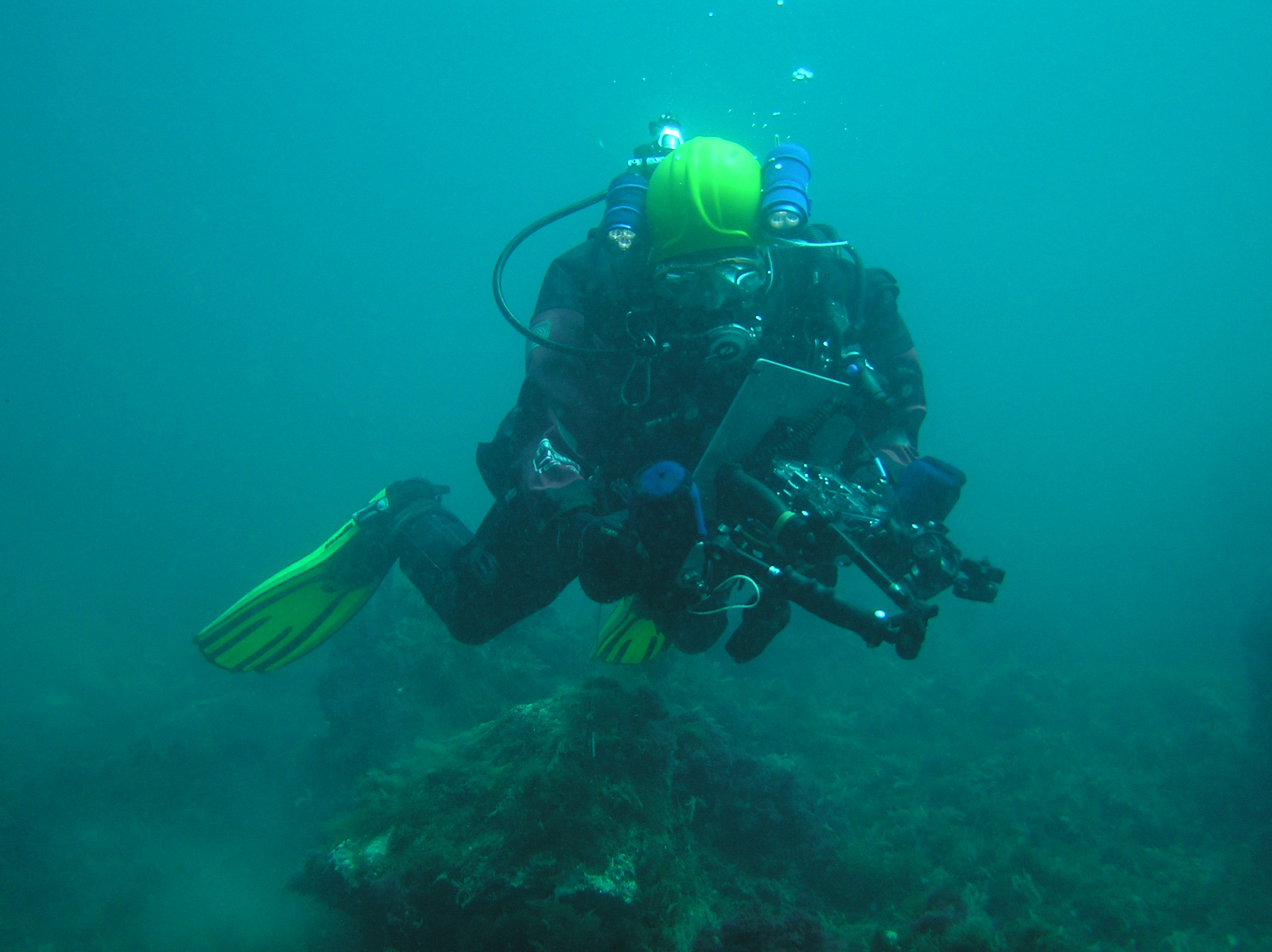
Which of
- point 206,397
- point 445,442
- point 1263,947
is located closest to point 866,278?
point 1263,947

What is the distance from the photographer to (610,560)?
217 centimetres

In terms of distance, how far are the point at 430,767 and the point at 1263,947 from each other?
25.3 feet

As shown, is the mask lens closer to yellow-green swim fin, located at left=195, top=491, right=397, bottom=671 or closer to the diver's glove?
the diver's glove

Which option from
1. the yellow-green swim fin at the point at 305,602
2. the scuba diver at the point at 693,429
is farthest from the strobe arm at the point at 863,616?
the yellow-green swim fin at the point at 305,602

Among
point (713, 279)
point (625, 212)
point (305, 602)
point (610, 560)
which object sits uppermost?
point (625, 212)

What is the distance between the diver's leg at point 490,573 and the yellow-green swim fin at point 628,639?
659mm

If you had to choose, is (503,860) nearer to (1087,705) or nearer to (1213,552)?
(1087,705)

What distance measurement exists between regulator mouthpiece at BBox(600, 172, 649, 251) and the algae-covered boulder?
8.87 feet

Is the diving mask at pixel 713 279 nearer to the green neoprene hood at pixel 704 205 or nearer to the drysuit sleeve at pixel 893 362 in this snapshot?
the green neoprene hood at pixel 704 205

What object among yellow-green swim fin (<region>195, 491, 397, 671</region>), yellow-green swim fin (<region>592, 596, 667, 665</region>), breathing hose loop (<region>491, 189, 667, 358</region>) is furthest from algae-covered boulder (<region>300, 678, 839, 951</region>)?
breathing hose loop (<region>491, 189, 667, 358</region>)

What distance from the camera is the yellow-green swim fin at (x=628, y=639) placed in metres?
4.36

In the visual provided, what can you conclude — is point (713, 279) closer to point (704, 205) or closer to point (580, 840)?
point (704, 205)

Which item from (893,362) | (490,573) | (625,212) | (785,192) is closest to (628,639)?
(490,573)

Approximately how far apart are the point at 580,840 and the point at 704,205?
3.32 m
